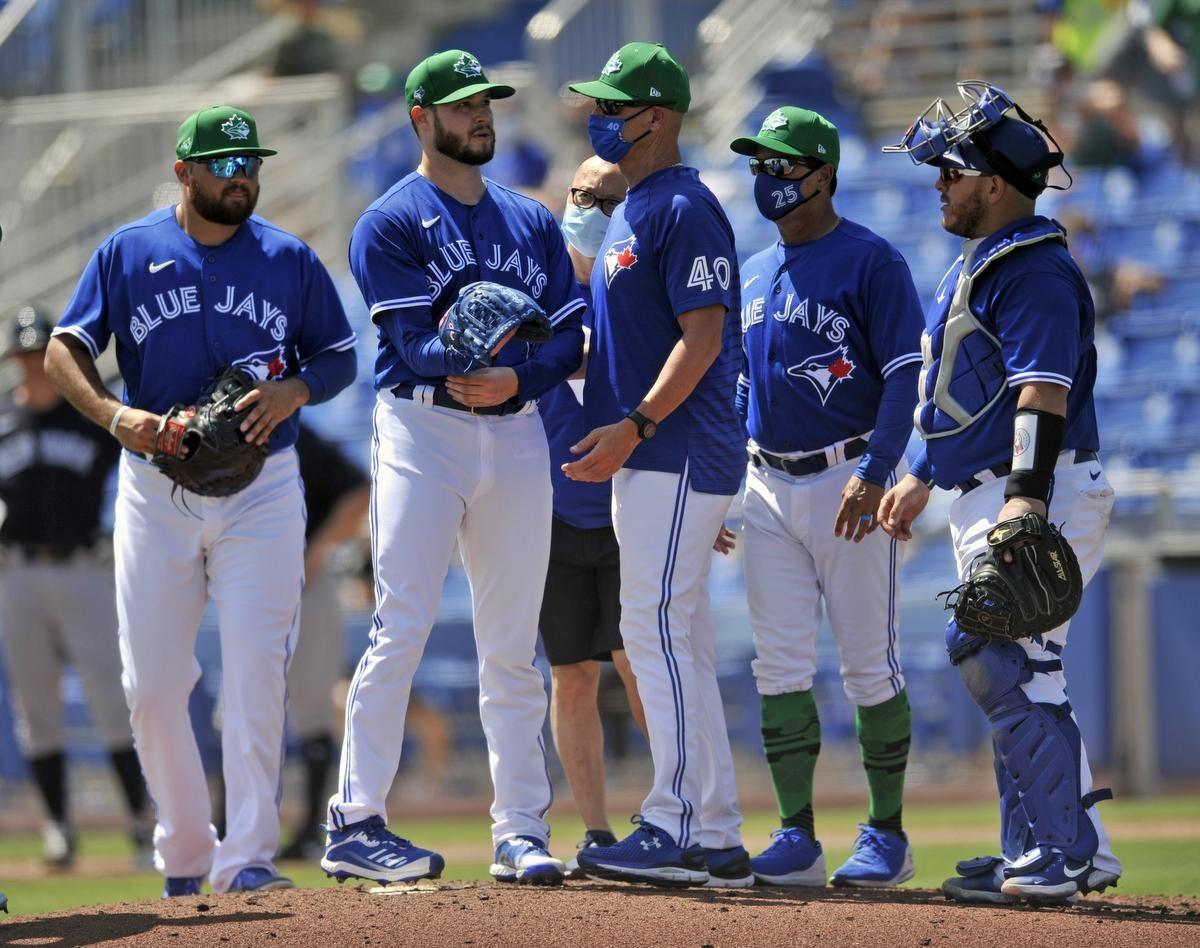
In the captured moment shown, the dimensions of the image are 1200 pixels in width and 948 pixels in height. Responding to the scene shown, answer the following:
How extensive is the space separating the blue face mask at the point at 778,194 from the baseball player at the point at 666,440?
38 centimetres

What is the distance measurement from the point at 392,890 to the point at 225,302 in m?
1.78

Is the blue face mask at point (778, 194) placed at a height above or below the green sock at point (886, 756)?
above

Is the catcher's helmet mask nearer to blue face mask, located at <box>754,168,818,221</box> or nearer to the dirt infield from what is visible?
blue face mask, located at <box>754,168,818,221</box>

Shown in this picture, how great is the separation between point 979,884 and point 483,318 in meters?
1.96

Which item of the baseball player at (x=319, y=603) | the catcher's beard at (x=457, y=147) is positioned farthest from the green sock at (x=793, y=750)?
the baseball player at (x=319, y=603)

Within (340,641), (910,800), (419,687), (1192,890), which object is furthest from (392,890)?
(910,800)

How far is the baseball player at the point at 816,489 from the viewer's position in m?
5.25

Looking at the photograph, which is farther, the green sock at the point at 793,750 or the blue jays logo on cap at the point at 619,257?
the green sock at the point at 793,750

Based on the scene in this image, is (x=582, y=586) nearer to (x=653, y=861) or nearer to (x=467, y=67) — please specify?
(x=653, y=861)

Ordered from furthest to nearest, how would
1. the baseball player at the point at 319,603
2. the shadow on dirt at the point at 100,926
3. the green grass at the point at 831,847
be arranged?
the baseball player at the point at 319,603 → the green grass at the point at 831,847 → the shadow on dirt at the point at 100,926

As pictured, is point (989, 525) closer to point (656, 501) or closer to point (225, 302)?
point (656, 501)

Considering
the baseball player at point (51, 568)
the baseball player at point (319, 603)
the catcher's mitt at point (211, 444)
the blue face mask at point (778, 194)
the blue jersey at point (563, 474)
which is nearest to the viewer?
the catcher's mitt at point (211, 444)

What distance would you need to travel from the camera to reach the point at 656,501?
4852mm

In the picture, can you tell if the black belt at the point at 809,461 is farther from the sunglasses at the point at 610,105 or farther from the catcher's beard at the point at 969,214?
the sunglasses at the point at 610,105
